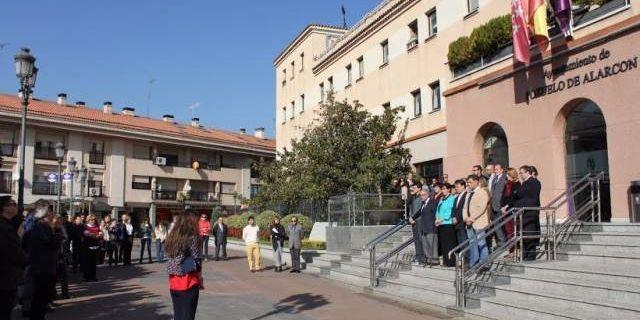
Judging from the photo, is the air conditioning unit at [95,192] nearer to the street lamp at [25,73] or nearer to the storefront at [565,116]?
the street lamp at [25,73]

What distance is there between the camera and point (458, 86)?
19094mm

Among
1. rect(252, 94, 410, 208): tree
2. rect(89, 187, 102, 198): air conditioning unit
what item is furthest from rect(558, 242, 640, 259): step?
rect(89, 187, 102, 198): air conditioning unit

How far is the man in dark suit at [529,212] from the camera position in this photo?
1159 centimetres

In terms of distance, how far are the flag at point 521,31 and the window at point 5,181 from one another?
136 feet

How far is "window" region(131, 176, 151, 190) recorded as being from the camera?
5400 cm

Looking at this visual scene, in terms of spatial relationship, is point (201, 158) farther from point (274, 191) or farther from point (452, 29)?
point (452, 29)

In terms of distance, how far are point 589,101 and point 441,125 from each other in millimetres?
8028

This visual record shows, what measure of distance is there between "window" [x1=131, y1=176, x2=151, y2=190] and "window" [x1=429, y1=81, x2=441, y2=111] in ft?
122

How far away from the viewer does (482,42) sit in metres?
18.4

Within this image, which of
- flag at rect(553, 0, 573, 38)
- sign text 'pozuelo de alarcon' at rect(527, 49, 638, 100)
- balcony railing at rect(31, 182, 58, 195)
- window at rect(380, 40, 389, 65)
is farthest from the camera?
balcony railing at rect(31, 182, 58, 195)

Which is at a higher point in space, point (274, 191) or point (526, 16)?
point (526, 16)

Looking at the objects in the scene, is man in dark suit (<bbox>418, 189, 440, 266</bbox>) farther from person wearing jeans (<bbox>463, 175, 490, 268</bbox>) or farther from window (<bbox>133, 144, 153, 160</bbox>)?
window (<bbox>133, 144, 153, 160</bbox>)

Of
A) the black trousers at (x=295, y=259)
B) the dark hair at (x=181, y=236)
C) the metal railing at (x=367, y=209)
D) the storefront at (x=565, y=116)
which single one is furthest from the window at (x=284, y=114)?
the dark hair at (x=181, y=236)

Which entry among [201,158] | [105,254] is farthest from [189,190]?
[105,254]
